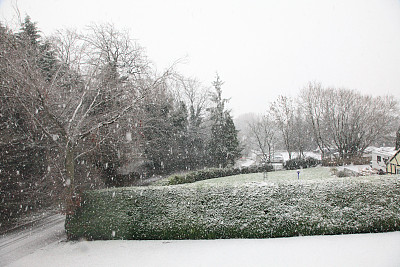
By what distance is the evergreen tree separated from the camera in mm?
26094

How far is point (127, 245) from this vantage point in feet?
20.5

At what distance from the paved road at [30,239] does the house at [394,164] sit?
63.1 feet

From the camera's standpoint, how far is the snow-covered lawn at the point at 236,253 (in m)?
4.64

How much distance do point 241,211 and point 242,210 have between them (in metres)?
0.04

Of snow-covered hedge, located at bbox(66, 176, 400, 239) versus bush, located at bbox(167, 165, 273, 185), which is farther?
bush, located at bbox(167, 165, 273, 185)

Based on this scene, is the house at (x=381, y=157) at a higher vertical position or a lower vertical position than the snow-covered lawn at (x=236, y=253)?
higher

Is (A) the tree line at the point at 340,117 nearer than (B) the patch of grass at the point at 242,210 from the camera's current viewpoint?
No

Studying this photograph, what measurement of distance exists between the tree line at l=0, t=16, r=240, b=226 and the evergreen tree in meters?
9.90

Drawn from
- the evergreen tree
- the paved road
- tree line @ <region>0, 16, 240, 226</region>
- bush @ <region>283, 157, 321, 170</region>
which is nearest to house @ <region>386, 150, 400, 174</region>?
bush @ <region>283, 157, 321, 170</region>

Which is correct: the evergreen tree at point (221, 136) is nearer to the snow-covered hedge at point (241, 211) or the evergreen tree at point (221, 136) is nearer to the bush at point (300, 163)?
the bush at point (300, 163)

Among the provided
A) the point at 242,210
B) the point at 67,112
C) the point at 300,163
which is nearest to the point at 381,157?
the point at 300,163

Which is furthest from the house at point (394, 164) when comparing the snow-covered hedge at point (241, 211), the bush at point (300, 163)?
the snow-covered hedge at point (241, 211)

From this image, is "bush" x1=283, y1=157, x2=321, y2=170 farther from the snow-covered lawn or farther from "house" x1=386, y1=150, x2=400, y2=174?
the snow-covered lawn

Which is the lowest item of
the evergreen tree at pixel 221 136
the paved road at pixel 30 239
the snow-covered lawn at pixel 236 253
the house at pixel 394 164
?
the paved road at pixel 30 239
